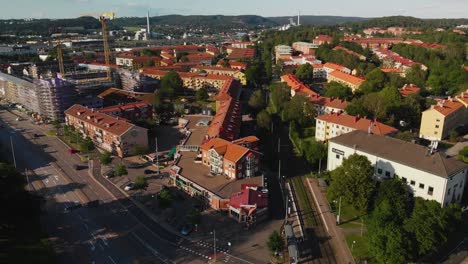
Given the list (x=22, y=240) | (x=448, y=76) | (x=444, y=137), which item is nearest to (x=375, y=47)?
(x=448, y=76)

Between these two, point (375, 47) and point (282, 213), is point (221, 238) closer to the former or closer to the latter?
point (282, 213)

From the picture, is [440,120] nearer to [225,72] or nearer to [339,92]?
[339,92]

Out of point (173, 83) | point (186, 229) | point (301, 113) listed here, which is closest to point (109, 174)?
point (186, 229)

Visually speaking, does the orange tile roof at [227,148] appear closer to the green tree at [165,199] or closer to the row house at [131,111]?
the green tree at [165,199]

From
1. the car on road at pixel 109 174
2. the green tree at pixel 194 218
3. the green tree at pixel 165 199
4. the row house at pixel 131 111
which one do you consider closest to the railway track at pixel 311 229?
the green tree at pixel 194 218

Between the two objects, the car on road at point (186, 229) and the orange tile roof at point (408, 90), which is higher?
the orange tile roof at point (408, 90)

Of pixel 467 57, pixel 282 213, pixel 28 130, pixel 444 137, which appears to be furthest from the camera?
pixel 467 57
